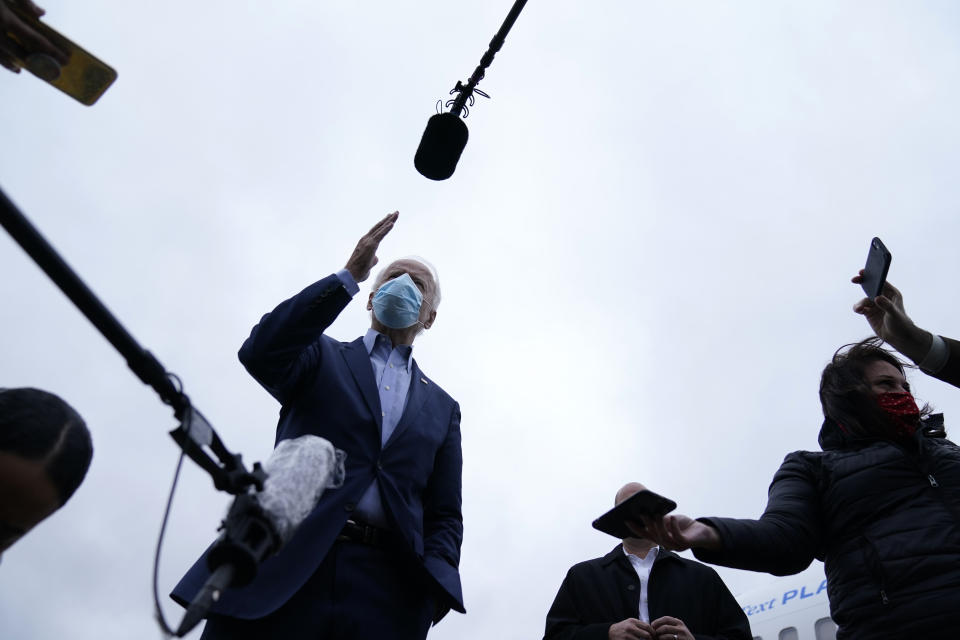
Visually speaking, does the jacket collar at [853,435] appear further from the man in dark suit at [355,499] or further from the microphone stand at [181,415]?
Result: the microphone stand at [181,415]

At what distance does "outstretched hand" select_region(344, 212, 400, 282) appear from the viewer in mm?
2939

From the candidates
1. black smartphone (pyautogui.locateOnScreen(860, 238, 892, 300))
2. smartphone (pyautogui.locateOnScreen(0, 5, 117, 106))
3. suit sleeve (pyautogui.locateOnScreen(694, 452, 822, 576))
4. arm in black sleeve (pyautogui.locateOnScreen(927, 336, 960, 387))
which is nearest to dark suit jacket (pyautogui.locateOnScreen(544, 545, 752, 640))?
suit sleeve (pyautogui.locateOnScreen(694, 452, 822, 576))

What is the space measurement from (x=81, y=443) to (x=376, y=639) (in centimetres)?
126

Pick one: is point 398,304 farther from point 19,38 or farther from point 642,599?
point 642,599

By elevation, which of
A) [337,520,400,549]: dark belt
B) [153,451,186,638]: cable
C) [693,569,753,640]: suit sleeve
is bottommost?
[153,451,186,638]: cable

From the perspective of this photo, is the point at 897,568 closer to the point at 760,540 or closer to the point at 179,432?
the point at 760,540

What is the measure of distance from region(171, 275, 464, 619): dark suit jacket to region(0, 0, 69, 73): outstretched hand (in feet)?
3.79

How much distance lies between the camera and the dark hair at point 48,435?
1.93 metres

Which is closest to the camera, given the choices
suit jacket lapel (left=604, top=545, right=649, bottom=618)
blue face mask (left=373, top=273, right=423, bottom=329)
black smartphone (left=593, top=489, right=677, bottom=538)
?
black smartphone (left=593, top=489, right=677, bottom=538)

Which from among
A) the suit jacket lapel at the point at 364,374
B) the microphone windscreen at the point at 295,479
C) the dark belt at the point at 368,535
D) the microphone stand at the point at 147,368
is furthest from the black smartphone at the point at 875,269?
the microphone stand at the point at 147,368

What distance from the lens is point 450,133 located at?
305cm

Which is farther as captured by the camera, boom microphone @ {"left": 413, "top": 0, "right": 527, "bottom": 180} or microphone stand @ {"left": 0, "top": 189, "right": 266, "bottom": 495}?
boom microphone @ {"left": 413, "top": 0, "right": 527, "bottom": 180}

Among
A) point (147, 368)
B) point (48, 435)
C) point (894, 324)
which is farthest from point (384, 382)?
point (894, 324)

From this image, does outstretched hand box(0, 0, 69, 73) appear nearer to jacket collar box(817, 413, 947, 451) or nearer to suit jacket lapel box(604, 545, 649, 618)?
jacket collar box(817, 413, 947, 451)
